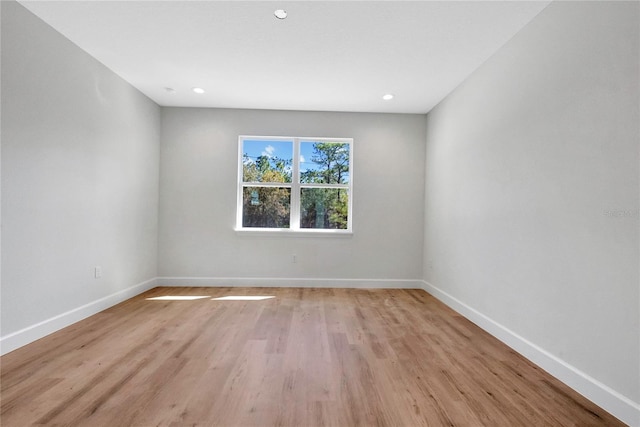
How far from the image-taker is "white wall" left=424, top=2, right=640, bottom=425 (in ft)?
5.32

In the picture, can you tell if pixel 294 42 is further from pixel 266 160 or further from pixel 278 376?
pixel 278 376

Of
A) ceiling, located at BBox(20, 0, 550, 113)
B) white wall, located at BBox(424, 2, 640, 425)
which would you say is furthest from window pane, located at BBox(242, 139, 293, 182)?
white wall, located at BBox(424, 2, 640, 425)

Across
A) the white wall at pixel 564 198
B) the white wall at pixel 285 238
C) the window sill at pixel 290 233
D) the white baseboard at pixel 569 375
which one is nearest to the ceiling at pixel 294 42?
the white wall at pixel 564 198

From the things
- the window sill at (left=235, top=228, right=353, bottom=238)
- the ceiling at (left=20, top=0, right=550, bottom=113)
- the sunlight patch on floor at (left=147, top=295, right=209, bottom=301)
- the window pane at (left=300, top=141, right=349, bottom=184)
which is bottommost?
the sunlight patch on floor at (left=147, top=295, right=209, bottom=301)

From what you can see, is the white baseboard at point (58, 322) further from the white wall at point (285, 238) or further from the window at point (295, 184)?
the window at point (295, 184)

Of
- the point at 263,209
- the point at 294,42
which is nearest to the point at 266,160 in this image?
the point at 263,209

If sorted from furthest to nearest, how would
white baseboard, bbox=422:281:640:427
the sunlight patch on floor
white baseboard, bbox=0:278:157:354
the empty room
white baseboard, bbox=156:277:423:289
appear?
white baseboard, bbox=156:277:423:289 → the sunlight patch on floor → white baseboard, bbox=0:278:157:354 → the empty room → white baseboard, bbox=422:281:640:427

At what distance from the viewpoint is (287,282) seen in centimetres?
448

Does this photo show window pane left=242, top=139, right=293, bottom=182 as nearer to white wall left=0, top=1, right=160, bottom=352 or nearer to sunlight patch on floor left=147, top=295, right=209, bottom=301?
white wall left=0, top=1, right=160, bottom=352

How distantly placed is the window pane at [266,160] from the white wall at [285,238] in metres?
0.18

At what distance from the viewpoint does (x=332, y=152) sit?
15.3 ft

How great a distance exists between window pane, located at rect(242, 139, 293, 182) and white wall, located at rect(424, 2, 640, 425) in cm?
258

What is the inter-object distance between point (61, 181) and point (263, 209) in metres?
2.41

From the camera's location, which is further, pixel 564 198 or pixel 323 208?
pixel 323 208
